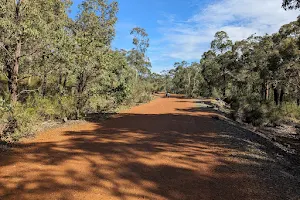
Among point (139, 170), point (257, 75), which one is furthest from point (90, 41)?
point (257, 75)

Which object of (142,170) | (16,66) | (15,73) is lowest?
(142,170)

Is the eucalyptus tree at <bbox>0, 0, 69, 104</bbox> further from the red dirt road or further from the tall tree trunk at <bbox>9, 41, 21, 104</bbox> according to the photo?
the red dirt road

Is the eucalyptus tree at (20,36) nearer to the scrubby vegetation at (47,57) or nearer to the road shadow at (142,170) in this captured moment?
the scrubby vegetation at (47,57)

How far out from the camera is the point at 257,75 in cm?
3231

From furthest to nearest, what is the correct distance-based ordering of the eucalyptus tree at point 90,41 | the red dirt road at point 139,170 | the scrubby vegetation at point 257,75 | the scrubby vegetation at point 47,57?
the scrubby vegetation at point 257,75 → the eucalyptus tree at point 90,41 → the scrubby vegetation at point 47,57 → the red dirt road at point 139,170

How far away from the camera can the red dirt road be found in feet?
14.1

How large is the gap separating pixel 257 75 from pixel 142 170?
31.2 meters

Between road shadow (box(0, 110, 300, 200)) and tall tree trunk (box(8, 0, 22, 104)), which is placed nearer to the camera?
road shadow (box(0, 110, 300, 200))

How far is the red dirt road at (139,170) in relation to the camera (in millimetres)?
4305

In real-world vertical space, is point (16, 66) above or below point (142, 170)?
above

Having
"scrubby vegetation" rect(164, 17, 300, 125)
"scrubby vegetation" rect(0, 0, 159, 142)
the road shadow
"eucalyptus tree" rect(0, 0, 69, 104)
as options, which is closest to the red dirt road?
the road shadow

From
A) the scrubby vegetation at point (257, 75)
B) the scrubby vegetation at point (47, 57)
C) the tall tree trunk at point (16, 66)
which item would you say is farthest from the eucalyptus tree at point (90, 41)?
the scrubby vegetation at point (257, 75)

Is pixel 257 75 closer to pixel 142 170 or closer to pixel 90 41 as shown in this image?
pixel 90 41

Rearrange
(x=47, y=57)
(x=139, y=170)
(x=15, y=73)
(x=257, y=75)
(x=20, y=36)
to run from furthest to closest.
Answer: (x=257, y=75)
(x=47, y=57)
(x=15, y=73)
(x=20, y=36)
(x=139, y=170)
